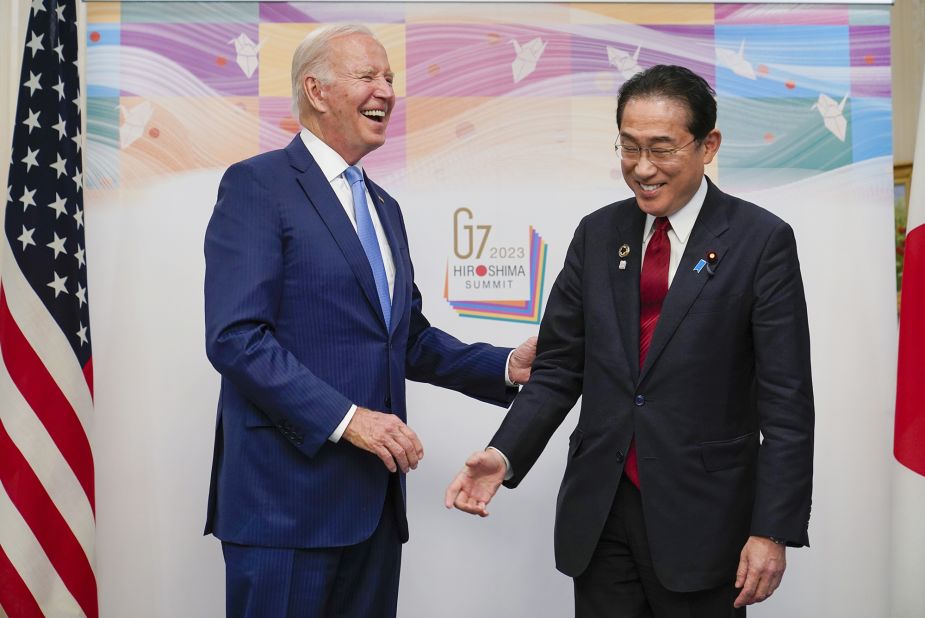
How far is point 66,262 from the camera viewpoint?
2.98 meters

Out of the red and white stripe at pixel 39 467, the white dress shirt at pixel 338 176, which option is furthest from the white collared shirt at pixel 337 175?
the red and white stripe at pixel 39 467

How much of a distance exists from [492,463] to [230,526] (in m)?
0.60

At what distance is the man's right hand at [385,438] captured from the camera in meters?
1.98

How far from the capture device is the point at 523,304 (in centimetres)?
334

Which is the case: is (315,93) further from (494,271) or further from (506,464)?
(494,271)

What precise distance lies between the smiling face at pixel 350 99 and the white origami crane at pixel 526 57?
1.10 meters

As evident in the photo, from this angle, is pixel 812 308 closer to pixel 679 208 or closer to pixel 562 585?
pixel 562 585

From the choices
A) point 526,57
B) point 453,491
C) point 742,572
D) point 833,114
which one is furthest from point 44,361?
point 833,114

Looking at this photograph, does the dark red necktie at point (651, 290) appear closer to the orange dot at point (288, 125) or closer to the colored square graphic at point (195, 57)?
the orange dot at point (288, 125)

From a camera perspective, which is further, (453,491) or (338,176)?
(338,176)

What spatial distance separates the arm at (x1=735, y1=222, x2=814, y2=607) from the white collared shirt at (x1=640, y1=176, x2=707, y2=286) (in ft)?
0.57

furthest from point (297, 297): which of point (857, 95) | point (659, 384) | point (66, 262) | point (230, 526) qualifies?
point (857, 95)

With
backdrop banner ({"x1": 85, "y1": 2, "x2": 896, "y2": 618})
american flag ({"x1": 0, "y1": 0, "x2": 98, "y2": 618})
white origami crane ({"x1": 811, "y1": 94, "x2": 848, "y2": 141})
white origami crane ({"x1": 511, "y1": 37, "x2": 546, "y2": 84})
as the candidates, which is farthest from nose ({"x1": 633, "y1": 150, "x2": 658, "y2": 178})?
american flag ({"x1": 0, "y1": 0, "x2": 98, "y2": 618})

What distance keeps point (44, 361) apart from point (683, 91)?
2.12m
